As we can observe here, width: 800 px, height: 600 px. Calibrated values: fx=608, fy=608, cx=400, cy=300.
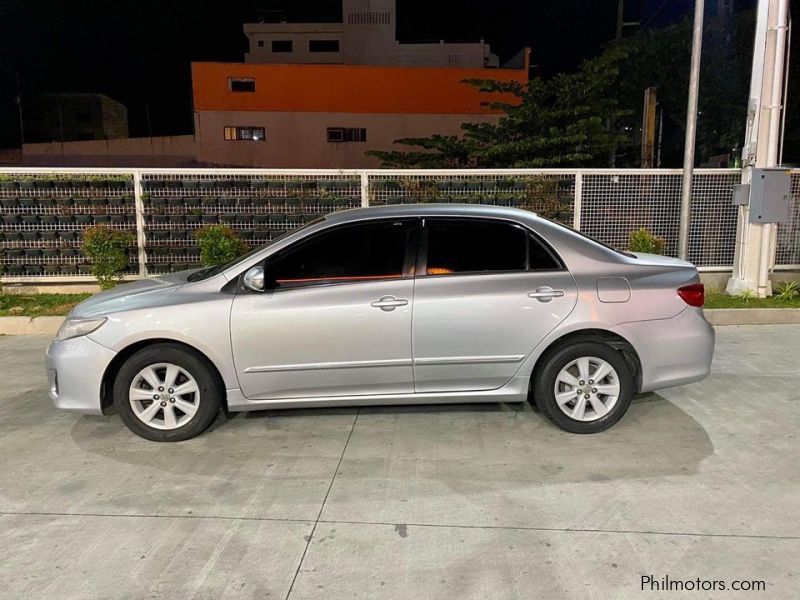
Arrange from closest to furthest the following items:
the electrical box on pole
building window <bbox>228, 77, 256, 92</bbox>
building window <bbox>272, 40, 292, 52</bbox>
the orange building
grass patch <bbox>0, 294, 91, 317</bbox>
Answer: grass patch <bbox>0, 294, 91, 317</bbox>, the electrical box on pole, the orange building, building window <bbox>228, 77, 256, 92</bbox>, building window <bbox>272, 40, 292, 52</bbox>

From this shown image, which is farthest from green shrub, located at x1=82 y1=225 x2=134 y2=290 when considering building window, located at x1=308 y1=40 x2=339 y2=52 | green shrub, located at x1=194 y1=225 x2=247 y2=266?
building window, located at x1=308 y1=40 x2=339 y2=52

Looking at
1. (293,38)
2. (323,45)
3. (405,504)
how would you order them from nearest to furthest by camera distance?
(405,504)
(323,45)
(293,38)

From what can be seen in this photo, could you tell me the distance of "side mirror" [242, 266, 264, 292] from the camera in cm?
425

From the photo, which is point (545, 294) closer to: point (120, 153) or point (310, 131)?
point (310, 131)

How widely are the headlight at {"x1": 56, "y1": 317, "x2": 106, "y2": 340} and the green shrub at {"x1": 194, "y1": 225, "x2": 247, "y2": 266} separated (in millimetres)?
4308

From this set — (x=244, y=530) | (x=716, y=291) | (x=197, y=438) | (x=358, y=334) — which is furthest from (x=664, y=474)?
(x=716, y=291)

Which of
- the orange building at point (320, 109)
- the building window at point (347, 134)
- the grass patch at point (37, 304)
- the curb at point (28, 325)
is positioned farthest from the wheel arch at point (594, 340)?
the building window at point (347, 134)

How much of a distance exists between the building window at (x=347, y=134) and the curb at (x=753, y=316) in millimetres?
26349

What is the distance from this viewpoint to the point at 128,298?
438cm

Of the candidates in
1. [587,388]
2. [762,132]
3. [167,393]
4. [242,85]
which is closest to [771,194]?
[762,132]

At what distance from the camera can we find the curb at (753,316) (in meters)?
8.12

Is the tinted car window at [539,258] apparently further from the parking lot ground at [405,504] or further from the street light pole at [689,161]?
the street light pole at [689,161]

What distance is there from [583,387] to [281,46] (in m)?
44.3

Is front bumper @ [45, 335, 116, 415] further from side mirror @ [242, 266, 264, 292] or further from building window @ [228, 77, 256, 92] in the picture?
building window @ [228, 77, 256, 92]
